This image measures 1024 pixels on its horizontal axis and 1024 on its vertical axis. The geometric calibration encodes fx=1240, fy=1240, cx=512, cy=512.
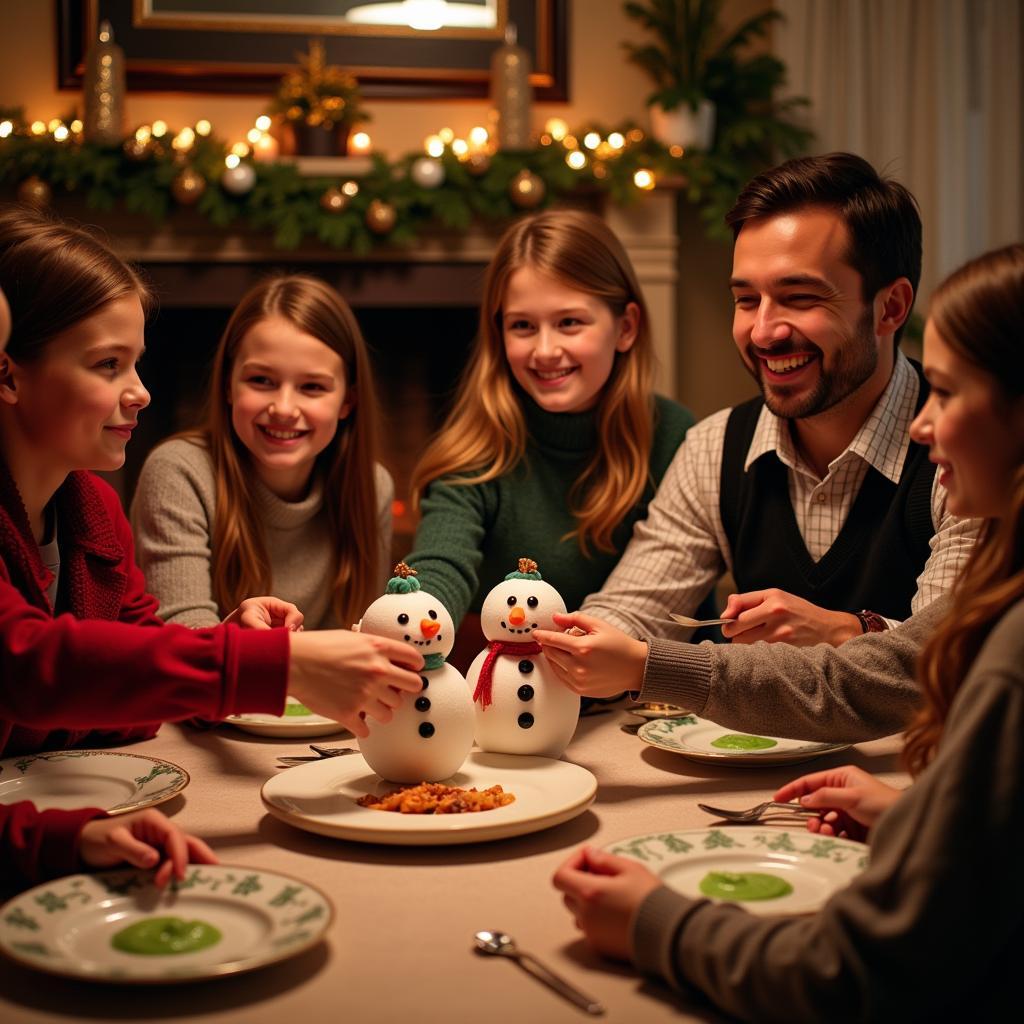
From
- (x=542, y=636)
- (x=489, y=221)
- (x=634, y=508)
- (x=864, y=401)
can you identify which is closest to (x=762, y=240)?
(x=864, y=401)

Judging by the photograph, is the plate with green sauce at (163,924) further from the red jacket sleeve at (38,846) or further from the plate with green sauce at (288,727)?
the plate with green sauce at (288,727)

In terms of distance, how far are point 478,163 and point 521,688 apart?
2785 mm

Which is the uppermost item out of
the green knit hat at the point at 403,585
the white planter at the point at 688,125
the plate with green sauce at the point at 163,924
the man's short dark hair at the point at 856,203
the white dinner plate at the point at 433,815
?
the white planter at the point at 688,125

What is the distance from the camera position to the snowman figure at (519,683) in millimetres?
1393

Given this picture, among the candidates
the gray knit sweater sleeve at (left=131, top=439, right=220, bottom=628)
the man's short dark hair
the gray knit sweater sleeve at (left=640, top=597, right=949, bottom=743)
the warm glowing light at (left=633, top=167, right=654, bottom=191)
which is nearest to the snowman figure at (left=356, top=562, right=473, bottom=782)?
the gray knit sweater sleeve at (left=640, top=597, right=949, bottom=743)

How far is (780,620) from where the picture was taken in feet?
Answer: 5.23

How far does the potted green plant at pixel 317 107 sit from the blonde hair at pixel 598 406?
1877 mm

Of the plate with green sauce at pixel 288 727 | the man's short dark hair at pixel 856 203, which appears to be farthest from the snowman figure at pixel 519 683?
the man's short dark hair at pixel 856 203

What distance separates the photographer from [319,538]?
2287 mm

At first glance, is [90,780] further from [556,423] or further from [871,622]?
[556,423]

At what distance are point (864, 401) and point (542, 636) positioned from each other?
2.66 ft

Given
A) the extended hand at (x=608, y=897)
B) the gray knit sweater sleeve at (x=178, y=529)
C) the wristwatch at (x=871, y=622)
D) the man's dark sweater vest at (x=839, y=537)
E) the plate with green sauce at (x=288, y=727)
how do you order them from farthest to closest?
the gray knit sweater sleeve at (x=178, y=529) → the man's dark sweater vest at (x=839, y=537) → the wristwatch at (x=871, y=622) → the plate with green sauce at (x=288, y=727) → the extended hand at (x=608, y=897)

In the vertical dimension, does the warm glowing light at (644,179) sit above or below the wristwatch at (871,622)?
above

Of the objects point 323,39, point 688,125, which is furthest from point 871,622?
point 323,39
